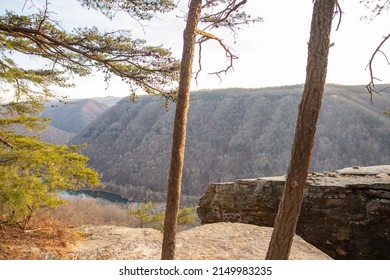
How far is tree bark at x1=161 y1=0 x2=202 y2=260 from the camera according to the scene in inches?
185

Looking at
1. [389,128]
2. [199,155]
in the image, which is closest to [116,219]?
[199,155]

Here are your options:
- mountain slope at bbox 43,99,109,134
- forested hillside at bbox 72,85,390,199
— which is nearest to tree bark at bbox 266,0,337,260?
forested hillside at bbox 72,85,390,199

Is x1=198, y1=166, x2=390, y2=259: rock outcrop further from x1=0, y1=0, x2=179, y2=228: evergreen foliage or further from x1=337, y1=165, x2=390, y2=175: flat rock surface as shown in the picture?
x1=0, y1=0, x2=179, y2=228: evergreen foliage

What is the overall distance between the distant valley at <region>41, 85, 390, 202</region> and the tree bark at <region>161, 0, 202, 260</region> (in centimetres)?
5133

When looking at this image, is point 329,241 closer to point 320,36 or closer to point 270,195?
point 270,195

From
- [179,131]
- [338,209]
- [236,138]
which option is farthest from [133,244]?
[236,138]

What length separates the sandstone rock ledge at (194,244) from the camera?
5930 millimetres

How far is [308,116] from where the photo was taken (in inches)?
140

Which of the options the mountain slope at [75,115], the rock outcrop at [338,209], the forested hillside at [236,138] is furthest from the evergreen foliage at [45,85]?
the mountain slope at [75,115]

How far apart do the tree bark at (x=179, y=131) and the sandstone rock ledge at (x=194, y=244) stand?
135 centimetres

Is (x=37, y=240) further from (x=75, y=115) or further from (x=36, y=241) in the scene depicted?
(x=75, y=115)

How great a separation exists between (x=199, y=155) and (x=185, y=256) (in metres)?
68.5

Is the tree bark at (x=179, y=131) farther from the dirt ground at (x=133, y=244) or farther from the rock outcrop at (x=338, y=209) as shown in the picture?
the rock outcrop at (x=338, y=209)

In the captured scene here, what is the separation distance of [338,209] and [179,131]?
4713mm
